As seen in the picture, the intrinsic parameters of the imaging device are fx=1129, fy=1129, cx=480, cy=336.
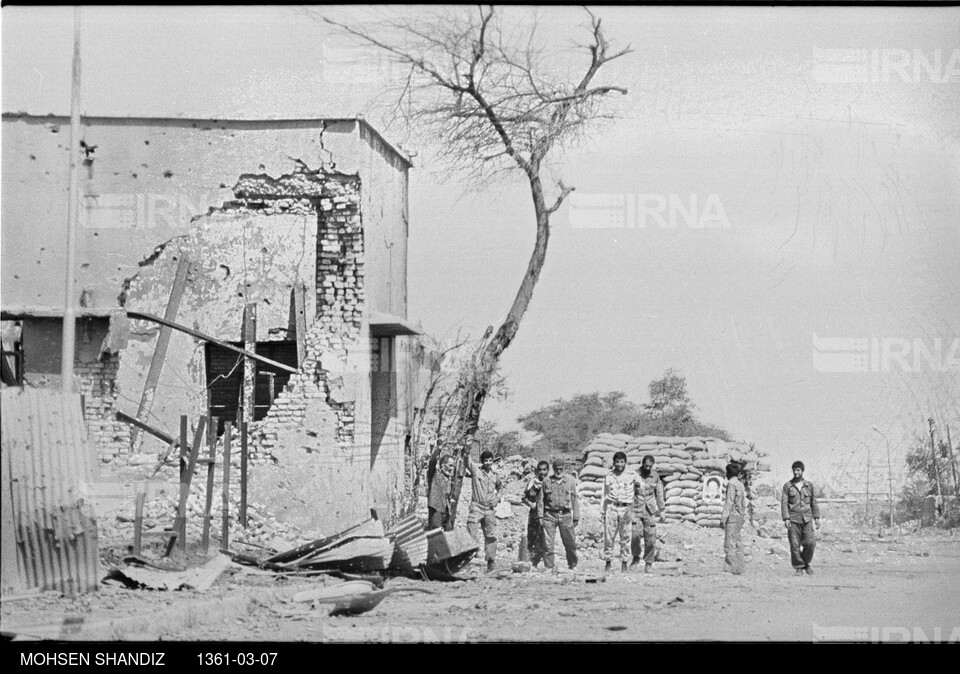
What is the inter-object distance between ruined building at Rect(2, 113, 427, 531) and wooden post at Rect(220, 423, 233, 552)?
21 centimetres

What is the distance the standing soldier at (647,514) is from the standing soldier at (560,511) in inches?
20.4

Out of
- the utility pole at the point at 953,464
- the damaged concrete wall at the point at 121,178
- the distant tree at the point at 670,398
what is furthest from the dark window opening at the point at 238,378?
the utility pole at the point at 953,464

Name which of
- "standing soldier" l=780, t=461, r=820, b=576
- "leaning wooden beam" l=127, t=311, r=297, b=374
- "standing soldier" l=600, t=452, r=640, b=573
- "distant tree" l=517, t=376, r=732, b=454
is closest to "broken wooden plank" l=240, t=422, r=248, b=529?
"leaning wooden beam" l=127, t=311, r=297, b=374

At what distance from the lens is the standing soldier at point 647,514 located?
9.75 meters

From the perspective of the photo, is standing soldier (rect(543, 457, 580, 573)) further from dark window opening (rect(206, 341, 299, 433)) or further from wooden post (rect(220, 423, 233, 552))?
wooden post (rect(220, 423, 233, 552))

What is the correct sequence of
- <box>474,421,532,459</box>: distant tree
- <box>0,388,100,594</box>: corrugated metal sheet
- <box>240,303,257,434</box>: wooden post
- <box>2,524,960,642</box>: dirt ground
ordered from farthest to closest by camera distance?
<box>474,421,532,459</box>: distant tree → <box>240,303,257,434</box>: wooden post → <box>2,524,960,642</box>: dirt ground → <box>0,388,100,594</box>: corrugated metal sheet

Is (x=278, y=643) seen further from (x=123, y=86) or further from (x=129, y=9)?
(x=129, y=9)

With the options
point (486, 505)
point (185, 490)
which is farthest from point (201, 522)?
point (486, 505)

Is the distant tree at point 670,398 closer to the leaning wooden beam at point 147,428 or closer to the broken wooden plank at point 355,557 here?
the broken wooden plank at point 355,557

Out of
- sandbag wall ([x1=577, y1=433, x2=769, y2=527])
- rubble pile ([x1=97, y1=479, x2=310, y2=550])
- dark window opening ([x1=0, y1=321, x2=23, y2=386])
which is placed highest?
dark window opening ([x1=0, y1=321, x2=23, y2=386])

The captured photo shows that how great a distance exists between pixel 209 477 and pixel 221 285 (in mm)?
1615

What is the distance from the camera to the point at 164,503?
9.29m

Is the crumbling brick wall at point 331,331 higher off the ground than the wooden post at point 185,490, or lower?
higher

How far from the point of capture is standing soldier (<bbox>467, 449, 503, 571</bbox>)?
385 inches
